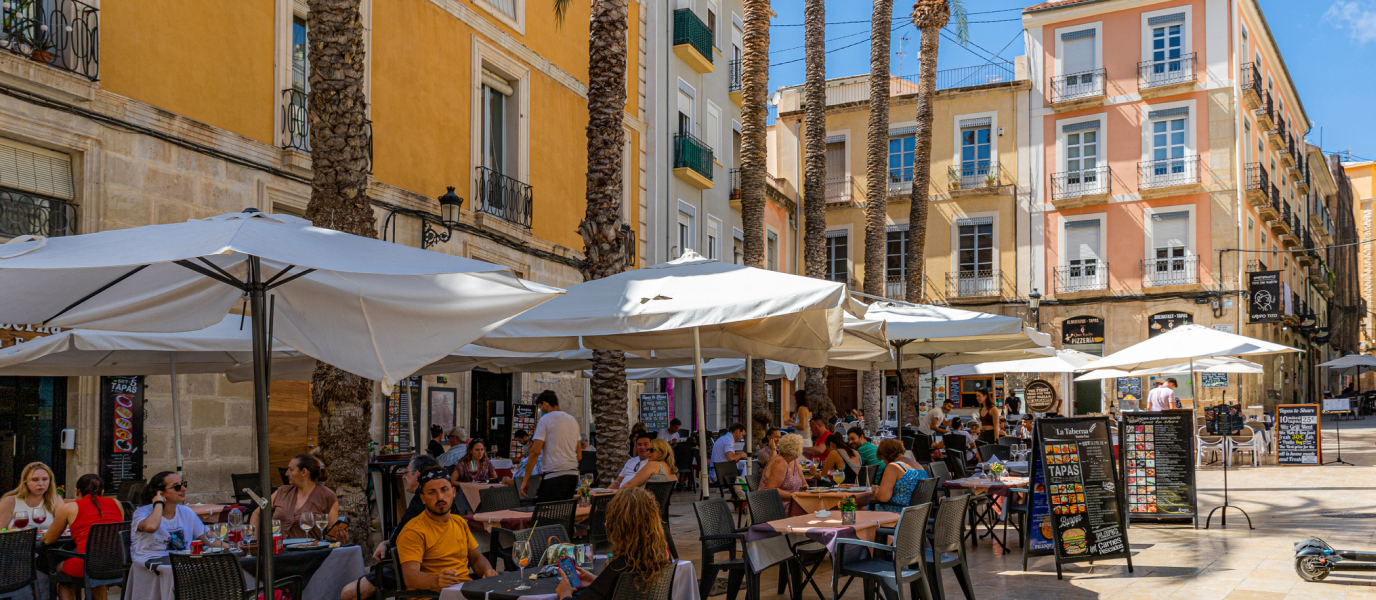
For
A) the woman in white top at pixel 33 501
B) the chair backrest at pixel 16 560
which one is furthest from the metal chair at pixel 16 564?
the woman in white top at pixel 33 501

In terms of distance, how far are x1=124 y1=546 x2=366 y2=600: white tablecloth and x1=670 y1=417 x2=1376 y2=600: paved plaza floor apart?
316 cm

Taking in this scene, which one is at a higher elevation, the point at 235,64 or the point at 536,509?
the point at 235,64

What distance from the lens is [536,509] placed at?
284 inches

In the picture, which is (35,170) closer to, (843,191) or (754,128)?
(754,128)

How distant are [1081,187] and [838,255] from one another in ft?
26.5

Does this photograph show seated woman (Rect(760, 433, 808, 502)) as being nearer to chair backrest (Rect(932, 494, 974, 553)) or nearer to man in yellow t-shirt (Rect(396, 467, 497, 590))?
chair backrest (Rect(932, 494, 974, 553))

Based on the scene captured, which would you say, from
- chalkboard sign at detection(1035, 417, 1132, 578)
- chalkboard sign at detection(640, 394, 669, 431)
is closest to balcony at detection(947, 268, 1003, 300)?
chalkboard sign at detection(640, 394, 669, 431)

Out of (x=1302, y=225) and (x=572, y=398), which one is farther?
Result: (x=1302, y=225)

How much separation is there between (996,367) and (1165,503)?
7.04 meters

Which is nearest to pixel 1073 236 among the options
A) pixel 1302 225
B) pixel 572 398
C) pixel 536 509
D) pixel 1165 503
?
pixel 1302 225

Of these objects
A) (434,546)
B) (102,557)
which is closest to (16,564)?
(102,557)

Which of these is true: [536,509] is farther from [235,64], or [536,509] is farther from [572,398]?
[572,398]

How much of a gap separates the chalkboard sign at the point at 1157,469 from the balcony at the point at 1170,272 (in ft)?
70.2

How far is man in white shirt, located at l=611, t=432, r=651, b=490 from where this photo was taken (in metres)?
9.55
